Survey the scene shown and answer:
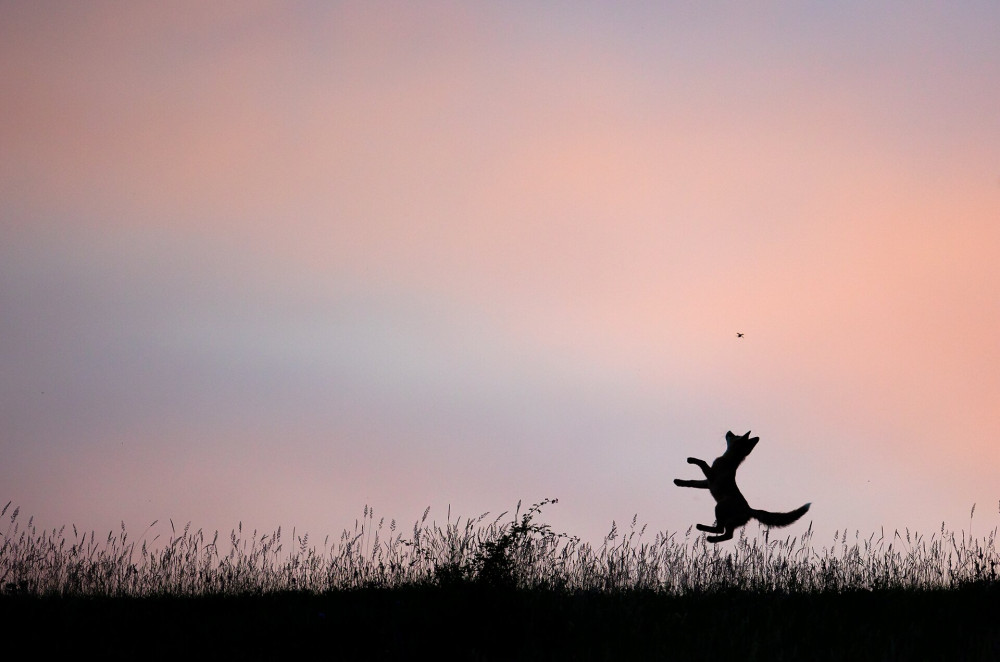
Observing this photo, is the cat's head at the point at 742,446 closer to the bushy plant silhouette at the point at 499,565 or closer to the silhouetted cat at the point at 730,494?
the silhouetted cat at the point at 730,494

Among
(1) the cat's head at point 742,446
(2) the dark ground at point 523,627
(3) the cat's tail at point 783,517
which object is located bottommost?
(2) the dark ground at point 523,627

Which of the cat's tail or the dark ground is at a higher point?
the cat's tail

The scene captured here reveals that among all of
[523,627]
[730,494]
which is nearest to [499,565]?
[523,627]

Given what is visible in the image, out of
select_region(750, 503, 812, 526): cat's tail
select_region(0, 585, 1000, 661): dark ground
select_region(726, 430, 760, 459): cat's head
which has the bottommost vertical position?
select_region(0, 585, 1000, 661): dark ground

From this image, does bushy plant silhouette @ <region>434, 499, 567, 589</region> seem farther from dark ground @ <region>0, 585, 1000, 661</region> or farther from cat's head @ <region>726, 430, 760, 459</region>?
cat's head @ <region>726, 430, 760, 459</region>

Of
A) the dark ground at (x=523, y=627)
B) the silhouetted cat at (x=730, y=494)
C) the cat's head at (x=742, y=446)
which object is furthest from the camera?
the cat's head at (x=742, y=446)

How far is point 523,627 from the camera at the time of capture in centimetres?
766

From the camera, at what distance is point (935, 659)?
7.34 m

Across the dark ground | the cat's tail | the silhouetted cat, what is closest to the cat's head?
the silhouetted cat

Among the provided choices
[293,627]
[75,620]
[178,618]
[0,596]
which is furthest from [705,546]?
[0,596]

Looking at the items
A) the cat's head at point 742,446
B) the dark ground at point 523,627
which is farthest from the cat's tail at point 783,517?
the dark ground at point 523,627

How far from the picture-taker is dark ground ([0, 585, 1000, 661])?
24.3ft

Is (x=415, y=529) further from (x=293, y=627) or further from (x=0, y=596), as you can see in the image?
(x=0, y=596)

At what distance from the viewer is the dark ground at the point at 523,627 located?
7395mm
